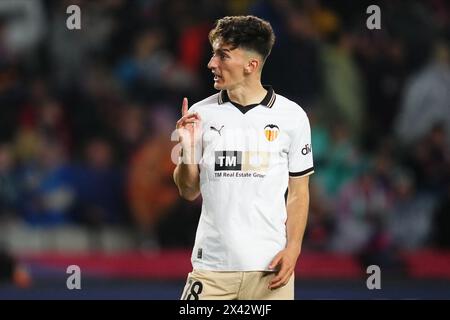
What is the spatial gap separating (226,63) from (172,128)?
6.10 metres

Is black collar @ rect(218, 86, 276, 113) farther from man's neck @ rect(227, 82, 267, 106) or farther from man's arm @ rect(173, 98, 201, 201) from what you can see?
man's arm @ rect(173, 98, 201, 201)

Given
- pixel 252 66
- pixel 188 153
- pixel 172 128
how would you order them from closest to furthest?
1. pixel 188 153
2. pixel 252 66
3. pixel 172 128

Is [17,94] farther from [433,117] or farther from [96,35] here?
[433,117]

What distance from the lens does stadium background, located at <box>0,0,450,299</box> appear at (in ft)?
33.3

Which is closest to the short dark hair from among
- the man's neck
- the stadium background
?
the man's neck

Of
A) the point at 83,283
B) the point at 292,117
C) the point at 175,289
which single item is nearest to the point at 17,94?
the point at 83,283

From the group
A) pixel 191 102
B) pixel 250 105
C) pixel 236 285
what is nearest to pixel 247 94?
pixel 250 105

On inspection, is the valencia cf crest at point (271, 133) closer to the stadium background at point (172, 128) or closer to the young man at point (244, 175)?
the young man at point (244, 175)

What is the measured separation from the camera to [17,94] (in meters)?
10.9

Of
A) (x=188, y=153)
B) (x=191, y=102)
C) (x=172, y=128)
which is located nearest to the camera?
(x=188, y=153)

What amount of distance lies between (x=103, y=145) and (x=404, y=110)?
312 centimetres

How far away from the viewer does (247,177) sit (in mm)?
4426

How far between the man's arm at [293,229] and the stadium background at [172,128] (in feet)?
16.6

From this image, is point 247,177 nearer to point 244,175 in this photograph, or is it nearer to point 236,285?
point 244,175
